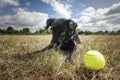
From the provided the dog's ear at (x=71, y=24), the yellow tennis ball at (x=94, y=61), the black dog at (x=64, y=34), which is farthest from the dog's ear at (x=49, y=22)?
the yellow tennis ball at (x=94, y=61)

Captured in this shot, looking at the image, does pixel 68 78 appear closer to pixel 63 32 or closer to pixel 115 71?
pixel 115 71

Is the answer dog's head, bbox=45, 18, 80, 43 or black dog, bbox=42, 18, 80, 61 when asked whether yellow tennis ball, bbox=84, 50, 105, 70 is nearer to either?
black dog, bbox=42, 18, 80, 61

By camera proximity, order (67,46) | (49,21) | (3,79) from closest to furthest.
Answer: (3,79) < (67,46) < (49,21)

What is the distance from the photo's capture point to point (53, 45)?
529 centimetres

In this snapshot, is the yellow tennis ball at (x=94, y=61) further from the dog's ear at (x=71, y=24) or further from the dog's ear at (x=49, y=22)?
the dog's ear at (x=49, y=22)

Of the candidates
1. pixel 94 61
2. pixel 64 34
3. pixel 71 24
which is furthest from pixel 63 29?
pixel 94 61

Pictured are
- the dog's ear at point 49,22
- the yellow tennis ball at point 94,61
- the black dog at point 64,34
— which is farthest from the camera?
the dog's ear at point 49,22

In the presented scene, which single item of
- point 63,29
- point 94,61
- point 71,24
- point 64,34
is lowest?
point 94,61

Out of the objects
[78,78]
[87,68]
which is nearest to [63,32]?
[87,68]

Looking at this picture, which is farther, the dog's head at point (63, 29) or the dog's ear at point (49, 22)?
the dog's ear at point (49, 22)

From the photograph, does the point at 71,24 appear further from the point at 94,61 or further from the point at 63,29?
the point at 94,61

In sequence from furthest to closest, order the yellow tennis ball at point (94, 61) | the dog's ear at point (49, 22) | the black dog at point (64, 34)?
the dog's ear at point (49, 22)
the black dog at point (64, 34)
the yellow tennis ball at point (94, 61)

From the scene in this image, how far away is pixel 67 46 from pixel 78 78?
208 centimetres

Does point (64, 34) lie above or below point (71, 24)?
below
